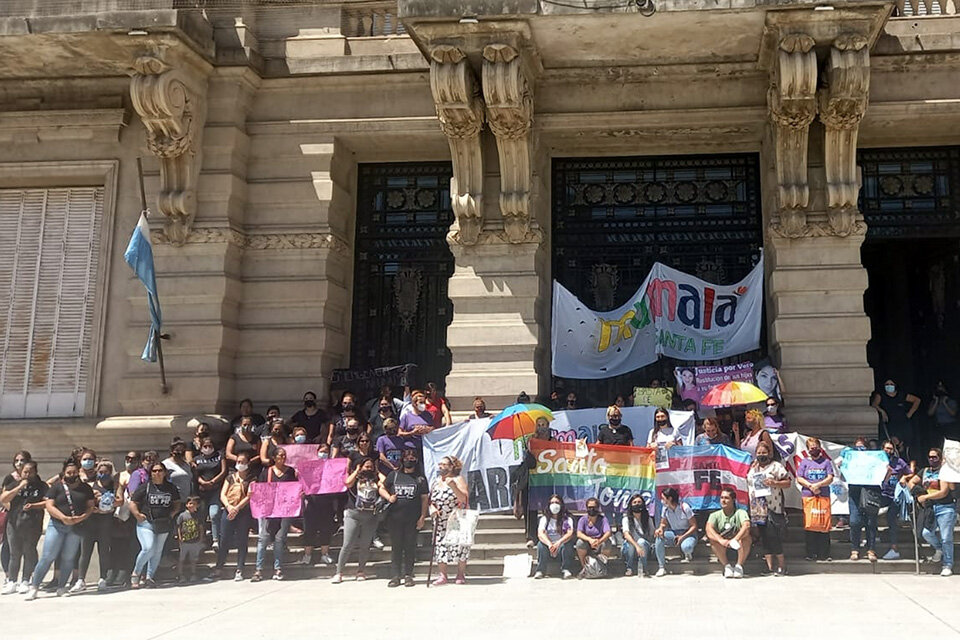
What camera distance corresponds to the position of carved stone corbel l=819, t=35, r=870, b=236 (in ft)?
46.9

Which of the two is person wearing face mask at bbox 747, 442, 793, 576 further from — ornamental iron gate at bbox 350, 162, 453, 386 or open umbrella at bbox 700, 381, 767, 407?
ornamental iron gate at bbox 350, 162, 453, 386

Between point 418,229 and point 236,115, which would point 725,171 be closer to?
point 418,229

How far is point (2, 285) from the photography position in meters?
17.3

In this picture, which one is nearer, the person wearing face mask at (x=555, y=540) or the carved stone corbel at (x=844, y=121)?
the person wearing face mask at (x=555, y=540)

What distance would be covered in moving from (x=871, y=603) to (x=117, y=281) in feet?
44.0

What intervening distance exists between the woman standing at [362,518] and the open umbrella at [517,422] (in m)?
1.86

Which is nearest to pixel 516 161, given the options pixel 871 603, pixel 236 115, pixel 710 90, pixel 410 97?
pixel 410 97

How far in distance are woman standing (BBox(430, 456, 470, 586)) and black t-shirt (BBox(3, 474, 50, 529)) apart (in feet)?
17.9

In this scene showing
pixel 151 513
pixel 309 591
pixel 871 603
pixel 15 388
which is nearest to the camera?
pixel 871 603

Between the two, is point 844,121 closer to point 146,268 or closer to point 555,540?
point 555,540

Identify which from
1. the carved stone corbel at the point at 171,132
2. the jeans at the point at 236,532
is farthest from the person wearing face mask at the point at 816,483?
the carved stone corbel at the point at 171,132

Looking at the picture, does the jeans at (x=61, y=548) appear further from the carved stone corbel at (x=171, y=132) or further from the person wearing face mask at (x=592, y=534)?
the person wearing face mask at (x=592, y=534)

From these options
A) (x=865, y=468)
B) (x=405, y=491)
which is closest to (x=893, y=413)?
(x=865, y=468)

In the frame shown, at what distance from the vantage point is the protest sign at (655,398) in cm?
1519
